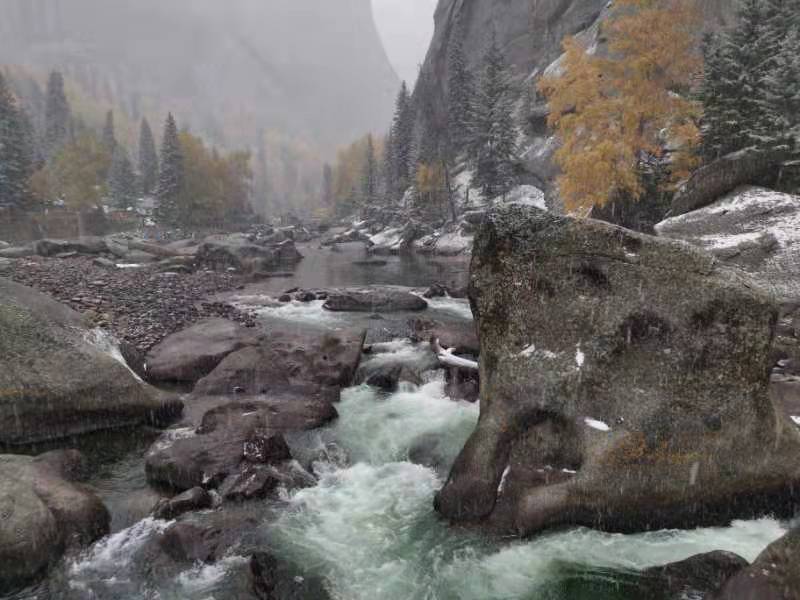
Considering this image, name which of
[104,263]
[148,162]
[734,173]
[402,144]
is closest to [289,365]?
[734,173]

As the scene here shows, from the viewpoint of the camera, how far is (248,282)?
3266 cm

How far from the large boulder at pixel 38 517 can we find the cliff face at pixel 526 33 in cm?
5068

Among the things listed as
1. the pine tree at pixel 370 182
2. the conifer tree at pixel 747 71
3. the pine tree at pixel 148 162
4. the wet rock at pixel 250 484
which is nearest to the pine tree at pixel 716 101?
the conifer tree at pixel 747 71

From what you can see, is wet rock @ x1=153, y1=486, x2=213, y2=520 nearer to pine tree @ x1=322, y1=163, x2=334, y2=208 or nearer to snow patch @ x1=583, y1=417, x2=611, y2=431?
snow patch @ x1=583, y1=417, x2=611, y2=431

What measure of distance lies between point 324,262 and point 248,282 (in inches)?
542

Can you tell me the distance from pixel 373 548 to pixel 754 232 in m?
17.0

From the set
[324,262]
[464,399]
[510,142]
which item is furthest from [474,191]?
[464,399]

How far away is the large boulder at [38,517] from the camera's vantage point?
642 centimetres

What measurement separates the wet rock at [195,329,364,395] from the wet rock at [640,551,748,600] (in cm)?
893

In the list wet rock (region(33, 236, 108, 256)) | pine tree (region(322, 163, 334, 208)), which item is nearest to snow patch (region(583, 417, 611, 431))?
wet rock (region(33, 236, 108, 256))

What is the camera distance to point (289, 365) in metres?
14.0

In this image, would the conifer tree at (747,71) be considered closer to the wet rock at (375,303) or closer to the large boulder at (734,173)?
the large boulder at (734,173)

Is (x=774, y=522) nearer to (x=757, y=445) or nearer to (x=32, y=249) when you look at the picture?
(x=757, y=445)

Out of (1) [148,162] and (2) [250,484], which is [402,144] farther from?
(2) [250,484]
